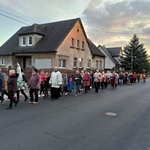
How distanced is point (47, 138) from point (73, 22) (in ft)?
85.9

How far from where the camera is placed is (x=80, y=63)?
106ft

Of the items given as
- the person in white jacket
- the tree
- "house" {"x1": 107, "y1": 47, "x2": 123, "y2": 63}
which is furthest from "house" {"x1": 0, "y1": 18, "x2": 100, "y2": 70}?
"house" {"x1": 107, "y1": 47, "x2": 123, "y2": 63}

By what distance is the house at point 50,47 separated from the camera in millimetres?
26859

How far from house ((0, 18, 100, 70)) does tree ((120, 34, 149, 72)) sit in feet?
73.7

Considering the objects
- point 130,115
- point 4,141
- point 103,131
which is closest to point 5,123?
point 4,141

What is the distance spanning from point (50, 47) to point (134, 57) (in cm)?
3145

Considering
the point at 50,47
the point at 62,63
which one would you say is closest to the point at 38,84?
the point at 50,47

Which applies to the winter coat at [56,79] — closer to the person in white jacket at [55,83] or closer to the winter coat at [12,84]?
the person in white jacket at [55,83]

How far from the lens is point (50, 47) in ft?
86.8

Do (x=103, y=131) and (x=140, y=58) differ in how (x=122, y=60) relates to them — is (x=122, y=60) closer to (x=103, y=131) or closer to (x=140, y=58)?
(x=140, y=58)

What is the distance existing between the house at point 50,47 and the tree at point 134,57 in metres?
22.4

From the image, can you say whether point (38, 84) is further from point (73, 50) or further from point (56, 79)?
point (73, 50)

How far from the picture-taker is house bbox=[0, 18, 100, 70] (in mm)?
26859

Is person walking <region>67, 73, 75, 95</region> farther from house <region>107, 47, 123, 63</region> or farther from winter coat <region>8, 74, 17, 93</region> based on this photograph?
house <region>107, 47, 123, 63</region>
